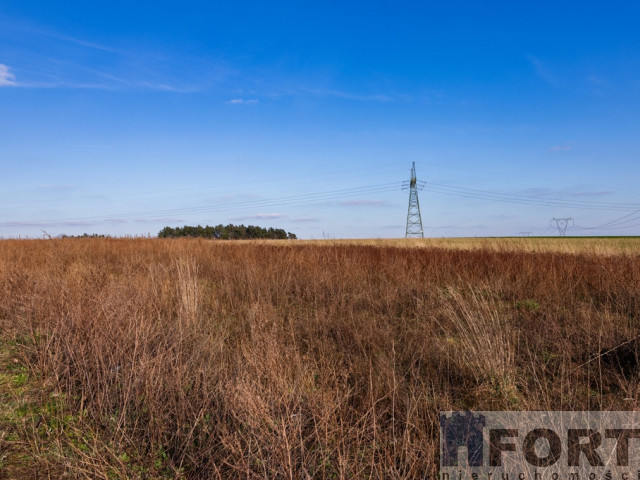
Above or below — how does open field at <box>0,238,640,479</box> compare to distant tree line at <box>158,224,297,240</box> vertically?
below

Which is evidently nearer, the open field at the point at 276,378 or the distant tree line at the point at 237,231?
the open field at the point at 276,378

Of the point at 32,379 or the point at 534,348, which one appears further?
the point at 534,348

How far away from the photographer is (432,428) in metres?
2.35

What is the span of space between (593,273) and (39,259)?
1437 centimetres

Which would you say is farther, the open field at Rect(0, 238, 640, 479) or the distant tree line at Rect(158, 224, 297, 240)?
the distant tree line at Rect(158, 224, 297, 240)

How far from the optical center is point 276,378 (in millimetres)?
2400

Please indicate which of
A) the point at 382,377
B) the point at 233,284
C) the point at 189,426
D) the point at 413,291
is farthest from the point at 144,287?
the point at 413,291

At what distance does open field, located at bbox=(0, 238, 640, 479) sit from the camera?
6.89ft

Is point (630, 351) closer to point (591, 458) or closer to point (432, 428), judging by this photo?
point (591, 458)

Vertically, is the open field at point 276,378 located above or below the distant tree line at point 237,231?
below

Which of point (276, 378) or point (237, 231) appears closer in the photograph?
point (276, 378)

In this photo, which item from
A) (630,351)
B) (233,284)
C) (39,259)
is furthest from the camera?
(39,259)

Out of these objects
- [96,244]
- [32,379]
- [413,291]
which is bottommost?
[32,379]

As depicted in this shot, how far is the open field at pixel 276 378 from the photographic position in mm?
2102
